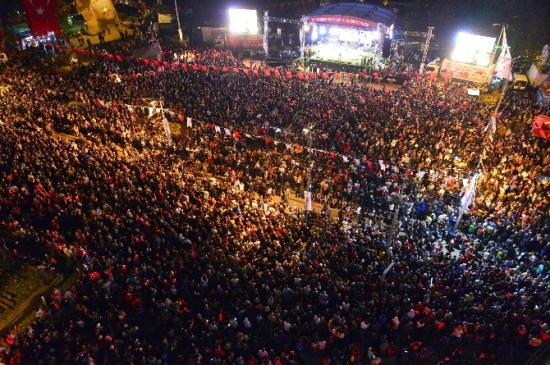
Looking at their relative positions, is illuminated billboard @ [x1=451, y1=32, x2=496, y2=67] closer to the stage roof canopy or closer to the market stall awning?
the stage roof canopy

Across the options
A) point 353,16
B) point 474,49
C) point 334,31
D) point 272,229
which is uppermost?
point 353,16

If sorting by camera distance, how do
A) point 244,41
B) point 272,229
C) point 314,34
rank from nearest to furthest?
point 272,229, point 314,34, point 244,41

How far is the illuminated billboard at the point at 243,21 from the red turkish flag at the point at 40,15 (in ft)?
65.7

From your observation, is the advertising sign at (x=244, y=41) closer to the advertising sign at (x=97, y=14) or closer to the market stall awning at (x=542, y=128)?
the advertising sign at (x=97, y=14)

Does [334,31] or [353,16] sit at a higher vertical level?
[353,16]

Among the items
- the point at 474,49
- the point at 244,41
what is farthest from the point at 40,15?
the point at 474,49

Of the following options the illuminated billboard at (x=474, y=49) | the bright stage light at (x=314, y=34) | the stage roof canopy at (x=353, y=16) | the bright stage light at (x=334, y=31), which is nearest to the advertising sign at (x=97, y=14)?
the stage roof canopy at (x=353, y=16)

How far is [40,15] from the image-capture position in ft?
71.4

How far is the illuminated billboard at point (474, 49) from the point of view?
30.4m

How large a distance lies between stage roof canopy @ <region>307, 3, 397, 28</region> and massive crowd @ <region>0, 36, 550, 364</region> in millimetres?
12864

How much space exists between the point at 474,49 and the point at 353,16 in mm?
10612

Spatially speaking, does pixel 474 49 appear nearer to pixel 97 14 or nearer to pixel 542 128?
pixel 542 128

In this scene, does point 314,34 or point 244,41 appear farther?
point 244,41

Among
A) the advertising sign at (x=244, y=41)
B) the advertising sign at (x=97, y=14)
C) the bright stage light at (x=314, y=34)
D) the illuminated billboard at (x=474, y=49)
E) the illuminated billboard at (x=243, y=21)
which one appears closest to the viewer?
the illuminated billboard at (x=474, y=49)
